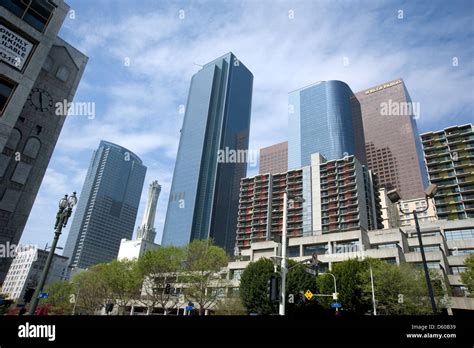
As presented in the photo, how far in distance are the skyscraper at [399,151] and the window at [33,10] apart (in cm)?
18551

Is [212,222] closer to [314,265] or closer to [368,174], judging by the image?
[368,174]

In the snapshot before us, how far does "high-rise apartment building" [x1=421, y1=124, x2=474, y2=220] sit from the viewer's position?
86125 millimetres

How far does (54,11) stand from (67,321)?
30.9 meters

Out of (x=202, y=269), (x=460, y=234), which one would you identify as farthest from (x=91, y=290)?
(x=460, y=234)

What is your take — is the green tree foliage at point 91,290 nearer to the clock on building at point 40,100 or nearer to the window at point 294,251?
the clock on building at point 40,100

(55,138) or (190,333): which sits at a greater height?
(55,138)

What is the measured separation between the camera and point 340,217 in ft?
320

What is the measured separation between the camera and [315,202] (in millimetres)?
105438

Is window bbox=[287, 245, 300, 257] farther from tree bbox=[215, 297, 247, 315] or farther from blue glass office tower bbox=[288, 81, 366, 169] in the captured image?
blue glass office tower bbox=[288, 81, 366, 169]

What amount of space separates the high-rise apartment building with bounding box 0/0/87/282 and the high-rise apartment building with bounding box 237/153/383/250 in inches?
2978

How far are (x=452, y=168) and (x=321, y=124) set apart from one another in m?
84.4

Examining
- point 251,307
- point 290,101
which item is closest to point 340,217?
point 251,307

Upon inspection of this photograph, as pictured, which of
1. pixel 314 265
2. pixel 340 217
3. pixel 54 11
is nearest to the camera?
pixel 314 265

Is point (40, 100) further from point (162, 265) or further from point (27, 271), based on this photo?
point (27, 271)
